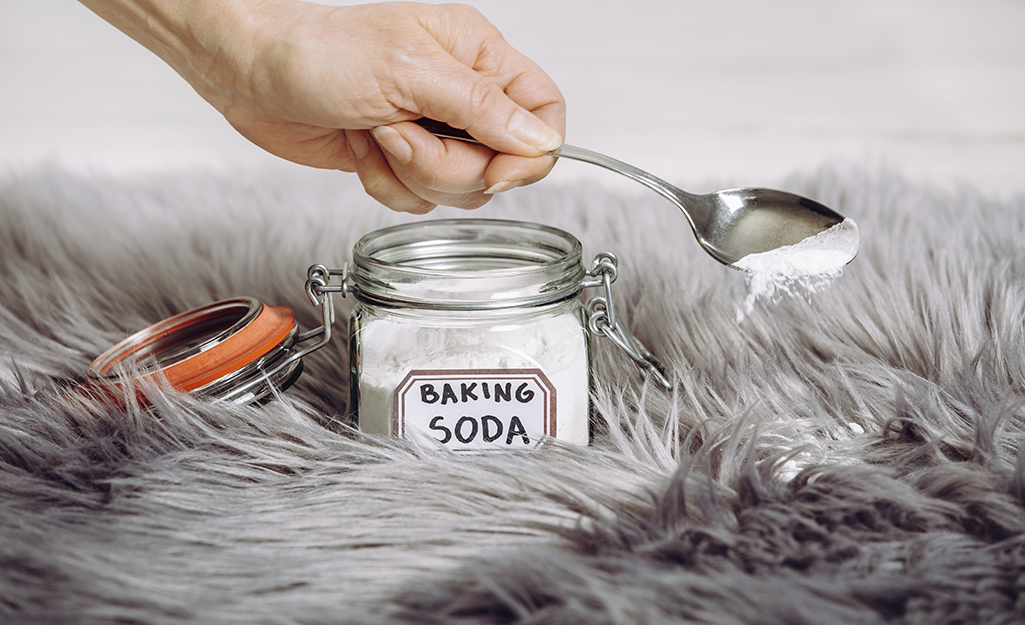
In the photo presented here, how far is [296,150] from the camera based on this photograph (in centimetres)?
82

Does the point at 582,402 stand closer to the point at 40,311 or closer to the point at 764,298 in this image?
the point at 764,298

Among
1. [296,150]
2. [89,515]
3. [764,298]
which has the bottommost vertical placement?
[89,515]

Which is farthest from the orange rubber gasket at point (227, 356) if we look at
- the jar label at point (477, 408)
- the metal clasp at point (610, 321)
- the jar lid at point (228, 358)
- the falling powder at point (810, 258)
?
the falling powder at point (810, 258)

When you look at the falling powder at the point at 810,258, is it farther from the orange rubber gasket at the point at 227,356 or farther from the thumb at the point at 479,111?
the orange rubber gasket at the point at 227,356

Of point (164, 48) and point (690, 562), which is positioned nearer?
point (690, 562)

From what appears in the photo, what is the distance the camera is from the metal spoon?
2.22 feet

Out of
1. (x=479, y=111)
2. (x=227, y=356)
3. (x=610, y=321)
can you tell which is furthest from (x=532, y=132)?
(x=227, y=356)

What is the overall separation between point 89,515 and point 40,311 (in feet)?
1.32

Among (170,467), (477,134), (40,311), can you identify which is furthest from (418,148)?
(40,311)

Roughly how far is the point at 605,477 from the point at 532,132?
29cm

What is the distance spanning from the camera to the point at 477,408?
1.86ft

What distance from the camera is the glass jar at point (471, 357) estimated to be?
1.85ft

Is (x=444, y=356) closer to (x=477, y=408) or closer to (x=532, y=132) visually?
(x=477, y=408)

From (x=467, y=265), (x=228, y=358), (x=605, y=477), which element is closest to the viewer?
(x=605, y=477)
